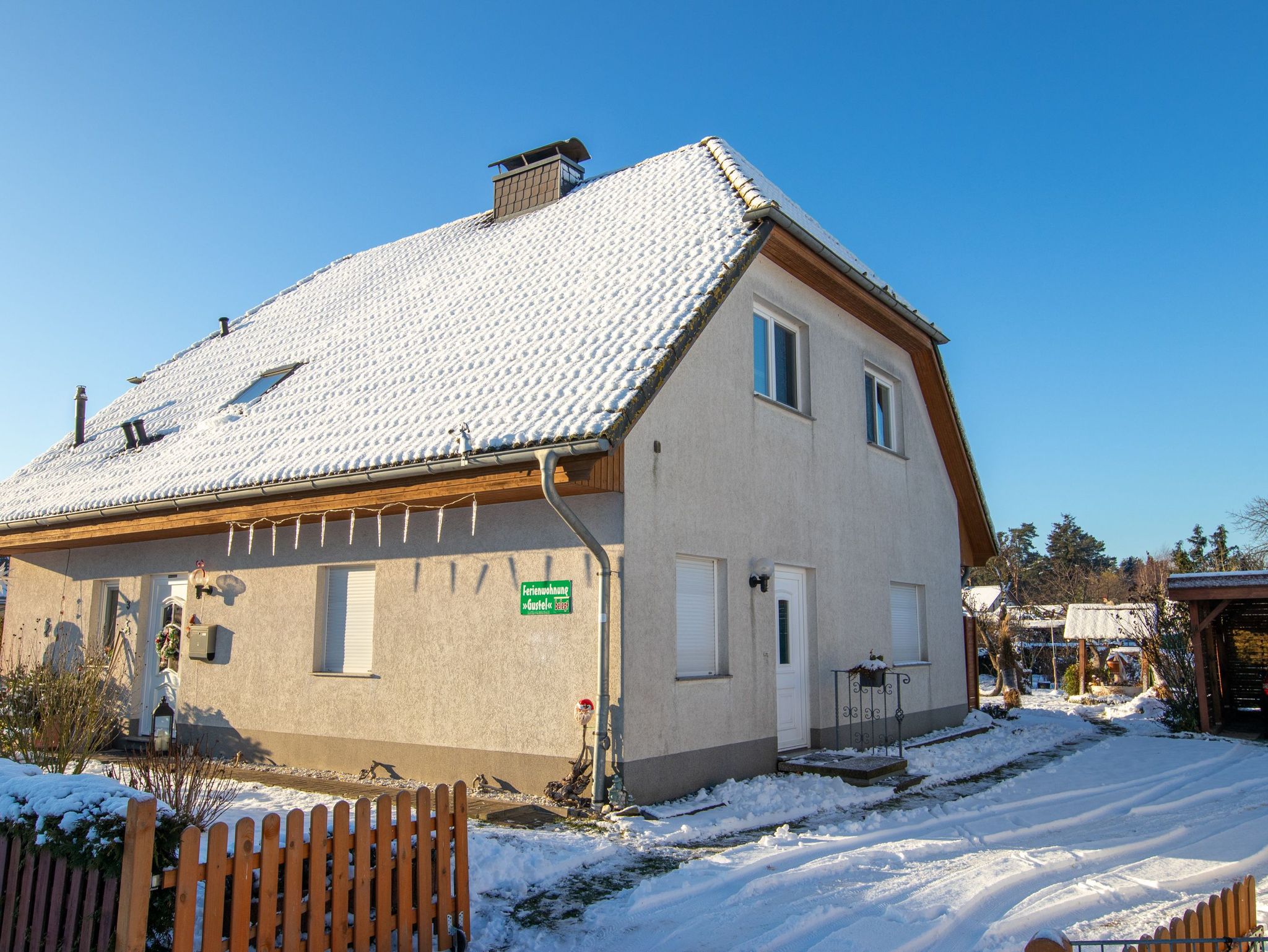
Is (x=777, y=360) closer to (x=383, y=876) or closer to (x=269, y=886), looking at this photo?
(x=383, y=876)

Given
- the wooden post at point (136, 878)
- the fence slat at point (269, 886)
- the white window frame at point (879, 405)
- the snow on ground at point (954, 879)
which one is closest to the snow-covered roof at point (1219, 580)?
the white window frame at point (879, 405)

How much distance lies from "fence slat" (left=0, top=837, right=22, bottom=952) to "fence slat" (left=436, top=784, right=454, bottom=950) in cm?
190

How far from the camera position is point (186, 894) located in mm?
3748

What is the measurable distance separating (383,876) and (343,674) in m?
5.76

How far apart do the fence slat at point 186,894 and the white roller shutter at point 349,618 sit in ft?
20.4

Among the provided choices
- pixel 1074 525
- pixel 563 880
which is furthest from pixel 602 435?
pixel 1074 525

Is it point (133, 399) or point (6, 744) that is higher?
point (133, 399)

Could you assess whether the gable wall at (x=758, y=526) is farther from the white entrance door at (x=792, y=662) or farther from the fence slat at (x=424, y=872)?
the fence slat at (x=424, y=872)

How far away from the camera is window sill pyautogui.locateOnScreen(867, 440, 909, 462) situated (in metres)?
13.5

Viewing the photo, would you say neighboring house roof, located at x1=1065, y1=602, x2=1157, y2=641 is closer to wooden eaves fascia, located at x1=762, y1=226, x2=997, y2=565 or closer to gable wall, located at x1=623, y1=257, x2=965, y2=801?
wooden eaves fascia, located at x1=762, y1=226, x2=997, y2=565

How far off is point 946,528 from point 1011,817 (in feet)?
27.0

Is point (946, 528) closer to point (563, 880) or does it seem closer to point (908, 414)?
point (908, 414)

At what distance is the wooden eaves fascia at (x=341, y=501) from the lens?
8.05m

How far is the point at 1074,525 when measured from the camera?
230ft
